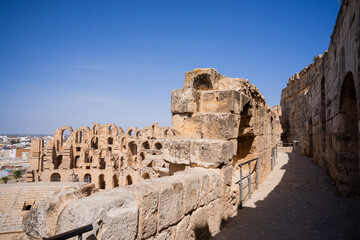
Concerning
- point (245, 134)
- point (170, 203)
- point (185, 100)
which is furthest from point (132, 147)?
point (170, 203)

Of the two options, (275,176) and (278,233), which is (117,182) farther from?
(278,233)

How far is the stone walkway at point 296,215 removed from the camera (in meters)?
3.35

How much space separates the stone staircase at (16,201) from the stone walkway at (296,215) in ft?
49.1

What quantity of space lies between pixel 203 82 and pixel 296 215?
2.95 m

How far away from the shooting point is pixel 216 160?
354 centimetres

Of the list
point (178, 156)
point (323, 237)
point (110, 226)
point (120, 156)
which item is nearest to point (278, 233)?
point (323, 237)

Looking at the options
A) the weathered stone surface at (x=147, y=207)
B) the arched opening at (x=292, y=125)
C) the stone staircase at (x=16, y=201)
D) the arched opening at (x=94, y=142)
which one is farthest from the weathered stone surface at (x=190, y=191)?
the arched opening at (x=94, y=142)

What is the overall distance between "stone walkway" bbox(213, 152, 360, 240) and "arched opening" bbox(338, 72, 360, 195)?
370mm

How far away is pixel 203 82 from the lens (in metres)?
4.25

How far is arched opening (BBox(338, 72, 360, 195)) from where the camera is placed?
4.91 m

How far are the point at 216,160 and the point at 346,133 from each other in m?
A: 3.54

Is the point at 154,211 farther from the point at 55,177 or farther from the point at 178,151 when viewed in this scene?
the point at 55,177

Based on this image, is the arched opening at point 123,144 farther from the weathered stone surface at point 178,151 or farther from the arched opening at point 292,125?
the weathered stone surface at point 178,151

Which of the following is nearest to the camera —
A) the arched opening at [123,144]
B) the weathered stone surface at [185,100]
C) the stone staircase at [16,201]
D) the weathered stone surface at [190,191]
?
the weathered stone surface at [190,191]
